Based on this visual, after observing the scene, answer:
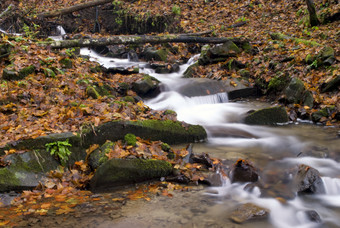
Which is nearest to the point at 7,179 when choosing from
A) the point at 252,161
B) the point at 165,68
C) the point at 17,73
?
the point at 17,73

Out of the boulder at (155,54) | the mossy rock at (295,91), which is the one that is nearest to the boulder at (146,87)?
the boulder at (155,54)

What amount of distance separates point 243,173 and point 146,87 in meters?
5.60

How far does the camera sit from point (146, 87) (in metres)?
9.59

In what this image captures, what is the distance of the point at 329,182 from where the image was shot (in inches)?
179

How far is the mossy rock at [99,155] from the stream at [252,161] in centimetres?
102

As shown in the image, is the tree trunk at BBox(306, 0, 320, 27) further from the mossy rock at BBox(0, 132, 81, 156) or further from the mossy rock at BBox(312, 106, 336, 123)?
the mossy rock at BBox(0, 132, 81, 156)

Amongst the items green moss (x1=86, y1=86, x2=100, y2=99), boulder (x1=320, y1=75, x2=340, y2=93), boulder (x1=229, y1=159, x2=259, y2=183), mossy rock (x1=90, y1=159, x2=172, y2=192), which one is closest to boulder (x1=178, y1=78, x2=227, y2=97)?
boulder (x1=320, y1=75, x2=340, y2=93)

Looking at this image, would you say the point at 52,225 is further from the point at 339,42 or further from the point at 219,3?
the point at 219,3

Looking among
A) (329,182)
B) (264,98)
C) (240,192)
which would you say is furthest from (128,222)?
(264,98)

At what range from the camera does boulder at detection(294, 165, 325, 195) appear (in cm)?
431

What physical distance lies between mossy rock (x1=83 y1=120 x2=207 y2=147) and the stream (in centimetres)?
33

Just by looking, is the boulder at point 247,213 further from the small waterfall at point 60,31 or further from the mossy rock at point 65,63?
the small waterfall at point 60,31

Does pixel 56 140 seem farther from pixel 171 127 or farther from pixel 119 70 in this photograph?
pixel 119 70

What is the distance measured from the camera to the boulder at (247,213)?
3.61 m
